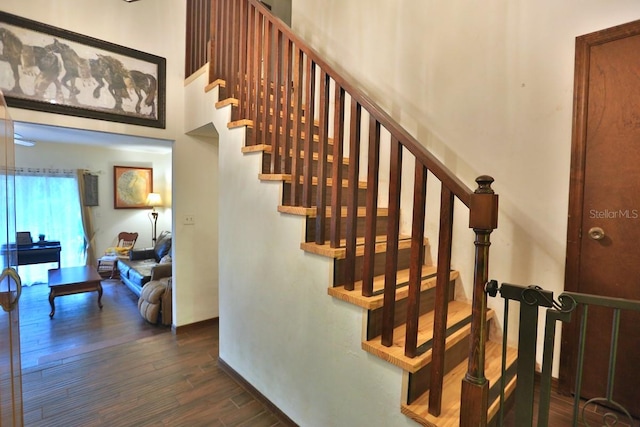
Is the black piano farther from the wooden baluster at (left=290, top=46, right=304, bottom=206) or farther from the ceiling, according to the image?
the wooden baluster at (left=290, top=46, right=304, bottom=206)

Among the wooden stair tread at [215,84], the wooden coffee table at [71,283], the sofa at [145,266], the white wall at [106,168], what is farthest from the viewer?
the white wall at [106,168]

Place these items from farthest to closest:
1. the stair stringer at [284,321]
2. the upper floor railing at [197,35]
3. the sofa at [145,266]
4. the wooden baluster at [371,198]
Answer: the sofa at [145,266]
the upper floor railing at [197,35]
the stair stringer at [284,321]
the wooden baluster at [371,198]

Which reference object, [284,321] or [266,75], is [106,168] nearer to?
[266,75]

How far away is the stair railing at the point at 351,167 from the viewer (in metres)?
1.00

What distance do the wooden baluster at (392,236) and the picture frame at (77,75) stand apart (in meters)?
2.66

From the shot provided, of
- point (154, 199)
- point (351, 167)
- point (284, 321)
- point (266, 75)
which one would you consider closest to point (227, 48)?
point (266, 75)

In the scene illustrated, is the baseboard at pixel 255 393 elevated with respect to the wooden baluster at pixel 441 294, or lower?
lower

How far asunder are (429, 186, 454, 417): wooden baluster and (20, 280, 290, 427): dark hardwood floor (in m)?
1.19

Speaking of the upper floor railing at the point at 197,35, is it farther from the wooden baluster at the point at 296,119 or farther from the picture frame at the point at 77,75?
the wooden baluster at the point at 296,119

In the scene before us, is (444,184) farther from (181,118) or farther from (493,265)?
(181,118)

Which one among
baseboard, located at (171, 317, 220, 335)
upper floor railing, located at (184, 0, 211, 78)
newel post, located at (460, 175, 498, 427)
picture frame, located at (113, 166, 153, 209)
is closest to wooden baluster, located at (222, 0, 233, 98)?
upper floor railing, located at (184, 0, 211, 78)

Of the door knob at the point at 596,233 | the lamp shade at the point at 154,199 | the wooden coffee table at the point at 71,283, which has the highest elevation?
the lamp shade at the point at 154,199

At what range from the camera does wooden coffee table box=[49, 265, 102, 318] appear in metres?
3.69

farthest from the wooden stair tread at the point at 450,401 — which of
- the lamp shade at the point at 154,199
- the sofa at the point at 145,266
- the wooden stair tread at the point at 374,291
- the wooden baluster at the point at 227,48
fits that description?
the lamp shade at the point at 154,199
